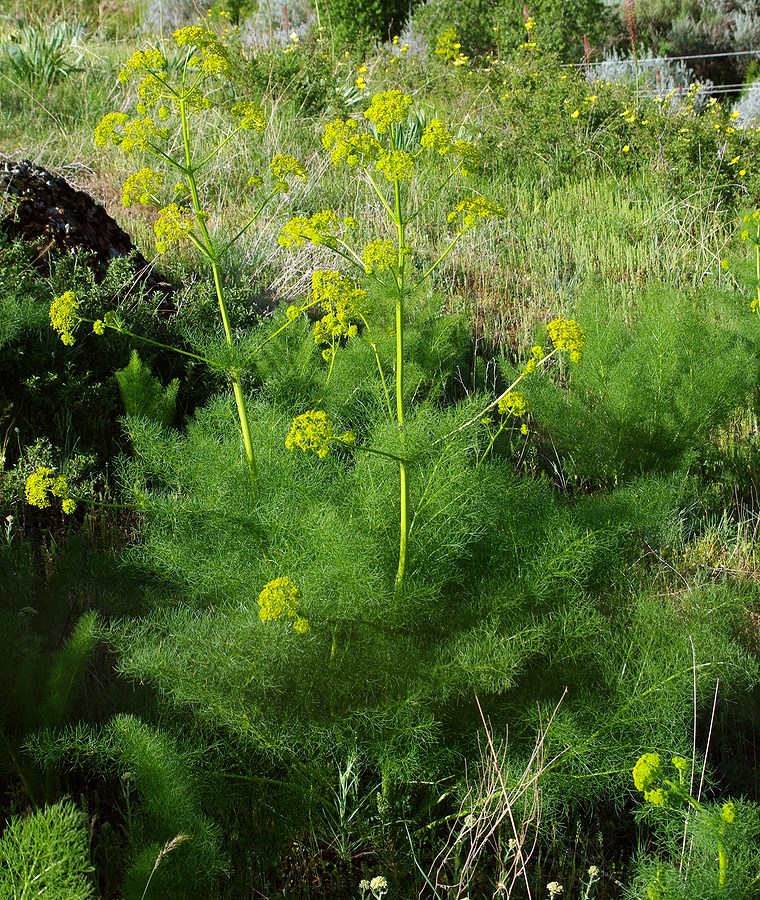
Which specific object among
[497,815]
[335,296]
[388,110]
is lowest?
[497,815]

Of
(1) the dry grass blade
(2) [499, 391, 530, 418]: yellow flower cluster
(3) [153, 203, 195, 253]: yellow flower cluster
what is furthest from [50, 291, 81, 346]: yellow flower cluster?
(1) the dry grass blade

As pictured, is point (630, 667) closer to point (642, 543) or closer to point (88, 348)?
point (642, 543)

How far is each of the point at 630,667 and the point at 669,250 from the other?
3847 millimetres

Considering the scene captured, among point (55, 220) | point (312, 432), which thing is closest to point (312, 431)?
point (312, 432)

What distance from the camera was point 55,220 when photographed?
4.16 m

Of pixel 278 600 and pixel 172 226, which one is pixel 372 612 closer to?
pixel 278 600

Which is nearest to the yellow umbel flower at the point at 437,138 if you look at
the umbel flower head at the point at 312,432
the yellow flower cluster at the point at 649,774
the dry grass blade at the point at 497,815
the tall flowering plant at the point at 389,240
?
the tall flowering plant at the point at 389,240

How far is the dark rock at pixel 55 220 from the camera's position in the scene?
4.07 m

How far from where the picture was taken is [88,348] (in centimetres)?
382

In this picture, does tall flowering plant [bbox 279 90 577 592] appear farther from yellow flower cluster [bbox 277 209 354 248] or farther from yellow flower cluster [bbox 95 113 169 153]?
yellow flower cluster [bbox 95 113 169 153]

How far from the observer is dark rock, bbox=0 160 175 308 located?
160 inches

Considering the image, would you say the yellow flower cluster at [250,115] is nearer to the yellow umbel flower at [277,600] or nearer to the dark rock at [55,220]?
the yellow umbel flower at [277,600]

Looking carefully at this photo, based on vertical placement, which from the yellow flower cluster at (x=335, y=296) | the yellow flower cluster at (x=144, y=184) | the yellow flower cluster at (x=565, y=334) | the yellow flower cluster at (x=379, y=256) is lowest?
the yellow flower cluster at (x=565, y=334)

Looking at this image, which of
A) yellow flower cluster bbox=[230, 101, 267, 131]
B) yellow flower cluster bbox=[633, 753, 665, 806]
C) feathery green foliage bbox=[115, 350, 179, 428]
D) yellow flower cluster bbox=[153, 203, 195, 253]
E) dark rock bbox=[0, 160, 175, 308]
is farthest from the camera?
dark rock bbox=[0, 160, 175, 308]
